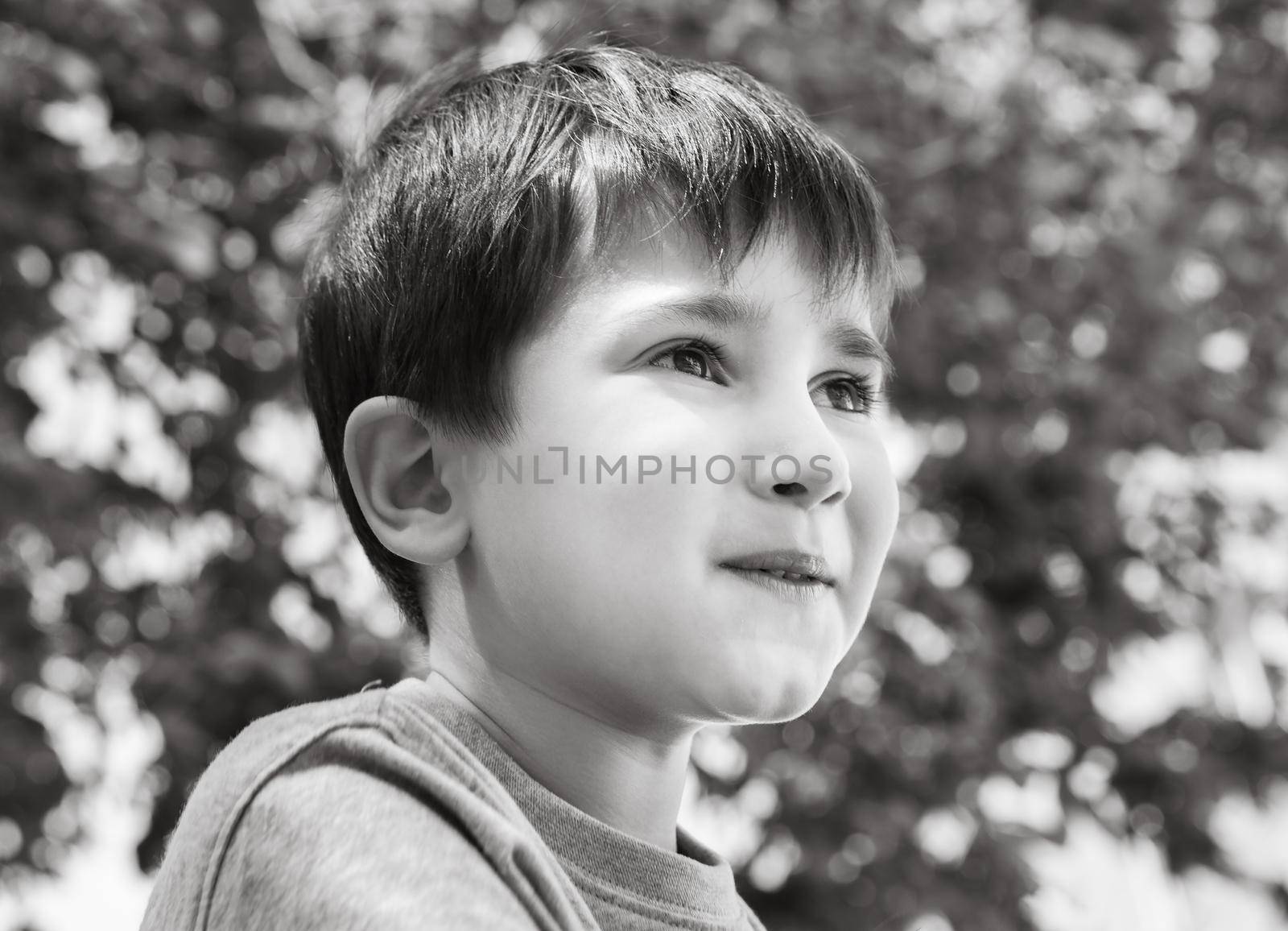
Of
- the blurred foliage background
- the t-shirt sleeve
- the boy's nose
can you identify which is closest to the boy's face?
the boy's nose

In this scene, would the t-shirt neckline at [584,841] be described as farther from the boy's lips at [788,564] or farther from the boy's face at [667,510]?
the boy's lips at [788,564]

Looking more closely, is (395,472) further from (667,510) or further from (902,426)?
(902,426)

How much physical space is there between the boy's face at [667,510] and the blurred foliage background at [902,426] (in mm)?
529

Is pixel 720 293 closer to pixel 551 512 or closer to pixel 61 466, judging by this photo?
pixel 551 512

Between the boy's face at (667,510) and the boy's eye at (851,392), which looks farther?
the boy's eye at (851,392)

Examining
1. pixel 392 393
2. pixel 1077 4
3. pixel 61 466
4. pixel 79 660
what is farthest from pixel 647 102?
pixel 1077 4

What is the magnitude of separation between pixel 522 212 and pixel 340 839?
34 centimetres

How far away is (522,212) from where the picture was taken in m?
0.74

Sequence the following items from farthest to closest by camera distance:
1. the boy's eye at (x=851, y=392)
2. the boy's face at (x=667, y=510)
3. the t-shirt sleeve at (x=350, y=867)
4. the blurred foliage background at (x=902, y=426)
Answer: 1. the blurred foliage background at (x=902, y=426)
2. the boy's eye at (x=851, y=392)
3. the boy's face at (x=667, y=510)
4. the t-shirt sleeve at (x=350, y=867)

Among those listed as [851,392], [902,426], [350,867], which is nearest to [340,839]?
[350,867]

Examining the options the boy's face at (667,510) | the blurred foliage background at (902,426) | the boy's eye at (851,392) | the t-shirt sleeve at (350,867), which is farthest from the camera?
the blurred foliage background at (902,426)

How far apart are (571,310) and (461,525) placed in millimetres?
127

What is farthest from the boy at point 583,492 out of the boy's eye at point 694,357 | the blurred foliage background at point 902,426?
the blurred foliage background at point 902,426

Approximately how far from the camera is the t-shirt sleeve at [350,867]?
53 cm
